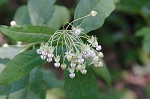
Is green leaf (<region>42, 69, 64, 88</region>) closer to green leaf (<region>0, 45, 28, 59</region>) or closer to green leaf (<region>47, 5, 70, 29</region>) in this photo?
green leaf (<region>47, 5, 70, 29</region>)

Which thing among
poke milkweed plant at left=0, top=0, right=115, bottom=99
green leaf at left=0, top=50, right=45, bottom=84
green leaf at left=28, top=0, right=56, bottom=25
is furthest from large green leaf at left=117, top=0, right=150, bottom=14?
green leaf at left=0, top=50, right=45, bottom=84

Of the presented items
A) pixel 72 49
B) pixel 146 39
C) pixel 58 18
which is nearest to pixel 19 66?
pixel 72 49

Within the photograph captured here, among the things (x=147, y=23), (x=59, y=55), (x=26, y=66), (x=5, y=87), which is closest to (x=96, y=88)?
→ (x=59, y=55)

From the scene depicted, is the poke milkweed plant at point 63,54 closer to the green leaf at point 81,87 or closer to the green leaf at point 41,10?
the green leaf at point 81,87

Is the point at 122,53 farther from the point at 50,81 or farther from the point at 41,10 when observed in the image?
the point at 41,10

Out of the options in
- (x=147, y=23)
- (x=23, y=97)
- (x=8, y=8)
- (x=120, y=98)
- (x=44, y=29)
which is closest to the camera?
(x=44, y=29)

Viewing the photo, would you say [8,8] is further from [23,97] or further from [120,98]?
[23,97]
